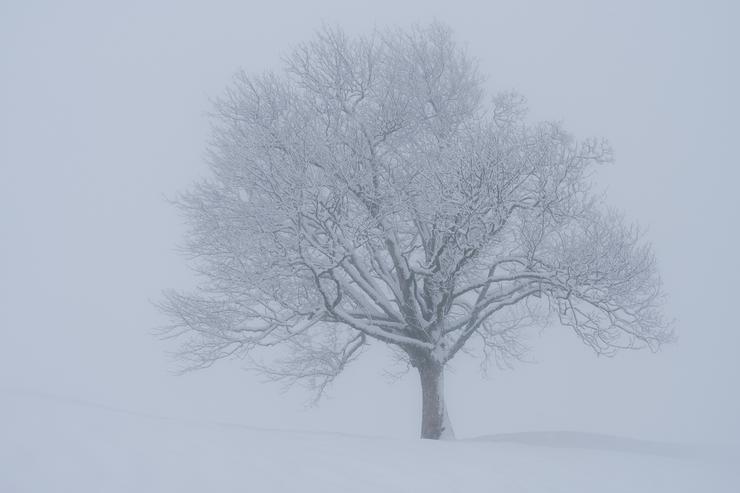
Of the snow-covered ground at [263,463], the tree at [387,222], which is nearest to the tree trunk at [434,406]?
the tree at [387,222]

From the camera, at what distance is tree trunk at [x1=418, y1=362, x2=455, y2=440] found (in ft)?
37.6

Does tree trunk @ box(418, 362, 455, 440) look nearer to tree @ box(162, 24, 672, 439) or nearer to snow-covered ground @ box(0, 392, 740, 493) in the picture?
tree @ box(162, 24, 672, 439)

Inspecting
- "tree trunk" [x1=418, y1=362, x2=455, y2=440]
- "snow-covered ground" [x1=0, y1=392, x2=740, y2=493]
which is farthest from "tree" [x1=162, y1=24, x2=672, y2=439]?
"snow-covered ground" [x1=0, y1=392, x2=740, y2=493]

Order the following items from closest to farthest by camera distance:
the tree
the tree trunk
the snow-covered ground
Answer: the snow-covered ground < the tree < the tree trunk

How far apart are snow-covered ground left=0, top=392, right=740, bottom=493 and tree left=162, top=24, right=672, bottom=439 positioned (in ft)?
9.94

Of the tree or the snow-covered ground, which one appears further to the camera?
the tree

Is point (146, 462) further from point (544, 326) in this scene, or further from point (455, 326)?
point (544, 326)

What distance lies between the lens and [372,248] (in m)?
11.3

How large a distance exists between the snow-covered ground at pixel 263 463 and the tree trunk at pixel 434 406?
283cm

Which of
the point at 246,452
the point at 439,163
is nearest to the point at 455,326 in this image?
the point at 439,163

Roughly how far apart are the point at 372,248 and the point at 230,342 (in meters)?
2.87

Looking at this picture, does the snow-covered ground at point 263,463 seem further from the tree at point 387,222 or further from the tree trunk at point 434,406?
the tree at point 387,222

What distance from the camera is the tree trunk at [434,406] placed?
11.5m

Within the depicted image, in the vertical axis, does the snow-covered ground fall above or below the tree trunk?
below
